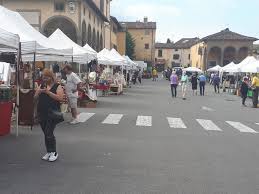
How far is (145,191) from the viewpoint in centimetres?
650

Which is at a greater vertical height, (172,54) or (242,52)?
(172,54)

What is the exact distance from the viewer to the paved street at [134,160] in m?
6.79

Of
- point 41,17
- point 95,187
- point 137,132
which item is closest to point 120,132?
point 137,132

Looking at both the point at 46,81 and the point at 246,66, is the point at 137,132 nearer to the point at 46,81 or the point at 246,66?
the point at 46,81

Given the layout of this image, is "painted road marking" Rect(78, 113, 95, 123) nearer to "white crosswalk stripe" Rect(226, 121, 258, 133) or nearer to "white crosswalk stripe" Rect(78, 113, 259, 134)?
"white crosswalk stripe" Rect(78, 113, 259, 134)

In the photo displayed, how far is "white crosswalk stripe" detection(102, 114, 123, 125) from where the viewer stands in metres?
14.7

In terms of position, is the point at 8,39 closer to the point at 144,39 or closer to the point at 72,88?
the point at 72,88

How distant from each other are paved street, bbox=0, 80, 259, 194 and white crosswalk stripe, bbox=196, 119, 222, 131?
0.04 meters

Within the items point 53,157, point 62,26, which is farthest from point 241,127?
point 62,26

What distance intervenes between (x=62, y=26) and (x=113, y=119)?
2580cm

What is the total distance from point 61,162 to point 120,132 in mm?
4263

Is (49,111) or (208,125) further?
(208,125)

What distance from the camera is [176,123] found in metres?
15.3

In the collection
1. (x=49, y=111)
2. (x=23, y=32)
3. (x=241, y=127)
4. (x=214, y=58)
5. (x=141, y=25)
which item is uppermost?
(x=141, y=25)
